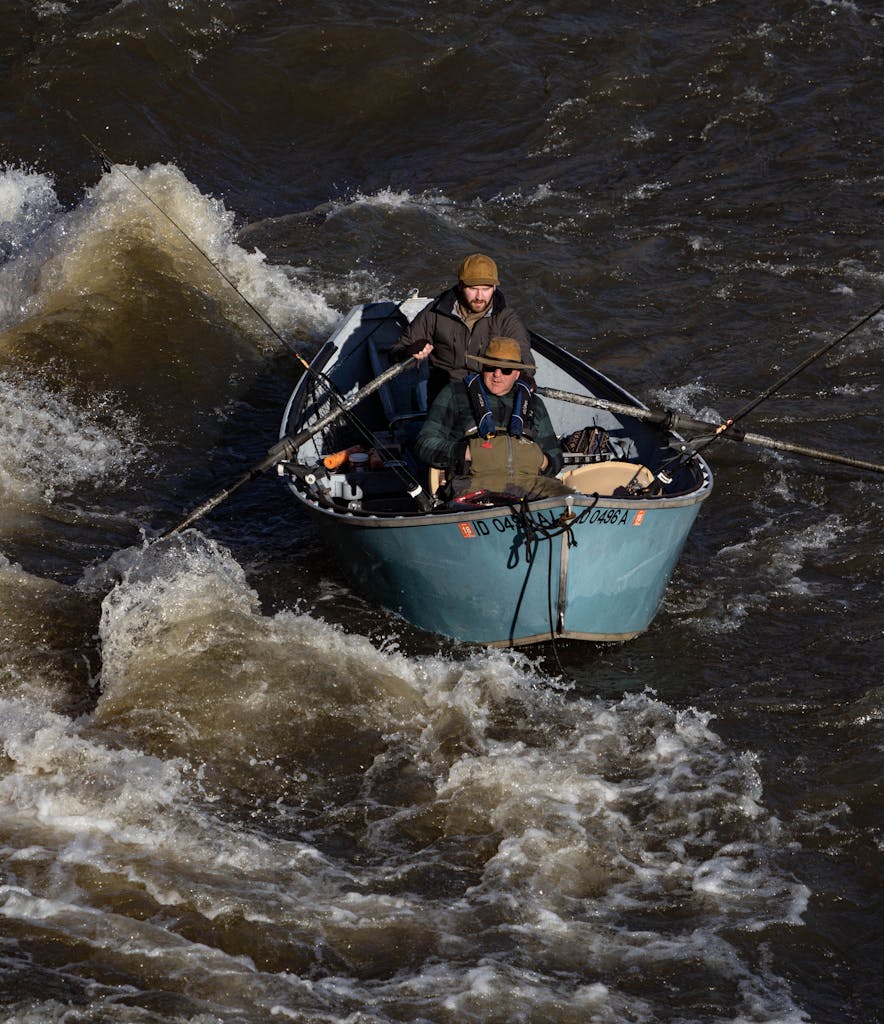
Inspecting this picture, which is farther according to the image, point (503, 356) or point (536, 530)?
point (503, 356)

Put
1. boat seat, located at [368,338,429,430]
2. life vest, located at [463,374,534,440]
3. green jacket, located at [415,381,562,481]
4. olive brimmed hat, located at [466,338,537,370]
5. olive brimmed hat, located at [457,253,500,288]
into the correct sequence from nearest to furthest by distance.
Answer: olive brimmed hat, located at [466,338,537,370] < life vest, located at [463,374,534,440] < green jacket, located at [415,381,562,481] < olive brimmed hat, located at [457,253,500,288] < boat seat, located at [368,338,429,430]

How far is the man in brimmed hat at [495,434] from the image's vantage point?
9180mm

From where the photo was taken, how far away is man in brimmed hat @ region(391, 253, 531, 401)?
33.1 feet

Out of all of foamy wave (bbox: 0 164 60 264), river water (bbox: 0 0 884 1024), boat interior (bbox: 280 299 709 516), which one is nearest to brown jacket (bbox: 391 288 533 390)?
boat interior (bbox: 280 299 709 516)

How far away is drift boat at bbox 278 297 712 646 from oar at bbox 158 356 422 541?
0.12ft

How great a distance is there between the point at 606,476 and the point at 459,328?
1553mm

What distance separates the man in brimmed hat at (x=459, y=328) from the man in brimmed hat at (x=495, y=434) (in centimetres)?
60

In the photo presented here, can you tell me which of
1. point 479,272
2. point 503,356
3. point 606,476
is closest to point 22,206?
point 479,272

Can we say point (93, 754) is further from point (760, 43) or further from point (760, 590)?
point (760, 43)

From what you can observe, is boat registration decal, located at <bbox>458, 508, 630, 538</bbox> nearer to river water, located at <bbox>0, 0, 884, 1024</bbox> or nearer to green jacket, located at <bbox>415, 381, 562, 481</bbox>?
green jacket, located at <bbox>415, 381, 562, 481</bbox>

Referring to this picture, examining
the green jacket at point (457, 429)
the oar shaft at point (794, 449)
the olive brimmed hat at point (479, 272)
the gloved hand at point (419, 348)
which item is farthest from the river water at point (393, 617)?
the olive brimmed hat at point (479, 272)

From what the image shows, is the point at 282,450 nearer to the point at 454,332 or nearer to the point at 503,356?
the point at 454,332

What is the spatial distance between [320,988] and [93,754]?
2120mm

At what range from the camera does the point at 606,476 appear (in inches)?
385
